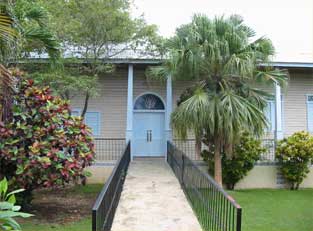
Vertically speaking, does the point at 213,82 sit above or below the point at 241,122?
above

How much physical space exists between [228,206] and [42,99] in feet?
15.8

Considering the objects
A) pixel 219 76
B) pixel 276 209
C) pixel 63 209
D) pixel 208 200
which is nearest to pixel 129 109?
pixel 219 76

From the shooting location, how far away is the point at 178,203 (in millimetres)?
7855

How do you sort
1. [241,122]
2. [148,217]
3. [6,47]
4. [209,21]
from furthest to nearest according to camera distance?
[209,21] → [241,122] → [148,217] → [6,47]

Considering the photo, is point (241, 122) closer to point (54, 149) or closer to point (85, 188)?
point (54, 149)

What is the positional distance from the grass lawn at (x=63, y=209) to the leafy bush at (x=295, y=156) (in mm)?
6247

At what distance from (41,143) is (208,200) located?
360 centimetres

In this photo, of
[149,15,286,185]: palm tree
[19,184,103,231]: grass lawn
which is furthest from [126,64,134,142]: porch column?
[149,15,286,185]: palm tree

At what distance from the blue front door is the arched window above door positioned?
0.25 m

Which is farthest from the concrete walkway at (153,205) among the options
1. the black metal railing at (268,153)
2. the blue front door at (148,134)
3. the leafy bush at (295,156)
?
the leafy bush at (295,156)

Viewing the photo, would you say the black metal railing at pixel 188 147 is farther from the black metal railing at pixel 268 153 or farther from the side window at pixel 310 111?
the side window at pixel 310 111

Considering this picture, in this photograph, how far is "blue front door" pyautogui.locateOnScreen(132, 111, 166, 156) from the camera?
14.3 meters

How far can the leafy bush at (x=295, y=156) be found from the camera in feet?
37.6

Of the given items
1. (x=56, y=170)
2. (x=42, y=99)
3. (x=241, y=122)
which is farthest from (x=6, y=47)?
(x=241, y=122)
